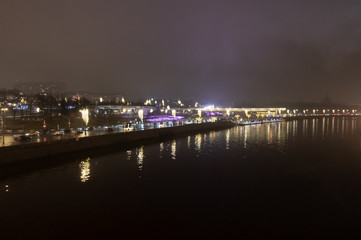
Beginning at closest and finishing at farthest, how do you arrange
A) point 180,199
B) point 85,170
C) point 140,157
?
point 180,199, point 85,170, point 140,157

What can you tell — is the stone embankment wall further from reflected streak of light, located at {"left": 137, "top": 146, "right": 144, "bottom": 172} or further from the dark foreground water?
reflected streak of light, located at {"left": 137, "top": 146, "right": 144, "bottom": 172}

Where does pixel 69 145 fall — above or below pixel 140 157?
above

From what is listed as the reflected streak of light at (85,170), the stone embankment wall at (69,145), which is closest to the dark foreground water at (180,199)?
the reflected streak of light at (85,170)

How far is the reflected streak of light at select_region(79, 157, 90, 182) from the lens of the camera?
60.2 feet

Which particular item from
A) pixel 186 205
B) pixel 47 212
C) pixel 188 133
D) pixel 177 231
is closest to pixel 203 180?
pixel 186 205

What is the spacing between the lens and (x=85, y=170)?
67.3 ft

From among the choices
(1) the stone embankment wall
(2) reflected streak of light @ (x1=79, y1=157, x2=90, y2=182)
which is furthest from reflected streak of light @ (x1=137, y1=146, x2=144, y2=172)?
(2) reflected streak of light @ (x1=79, y1=157, x2=90, y2=182)

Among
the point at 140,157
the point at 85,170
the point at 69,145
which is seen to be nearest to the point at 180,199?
the point at 85,170

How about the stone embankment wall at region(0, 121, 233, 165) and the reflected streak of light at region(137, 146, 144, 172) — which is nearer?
the stone embankment wall at region(0, 121, 233, 165)

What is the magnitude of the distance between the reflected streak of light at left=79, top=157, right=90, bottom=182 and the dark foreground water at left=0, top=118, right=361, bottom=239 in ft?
0.22

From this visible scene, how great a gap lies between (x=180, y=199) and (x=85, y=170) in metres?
9.61

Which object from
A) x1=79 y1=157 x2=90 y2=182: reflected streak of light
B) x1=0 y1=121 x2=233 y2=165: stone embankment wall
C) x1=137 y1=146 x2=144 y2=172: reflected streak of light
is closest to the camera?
x1=79 y1=157 x2=90 y2=182: reflected streak of light

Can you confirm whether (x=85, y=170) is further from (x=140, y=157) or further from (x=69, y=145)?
(x=140, y=157)

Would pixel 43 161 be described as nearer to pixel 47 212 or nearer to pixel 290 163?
pixel 47 212
